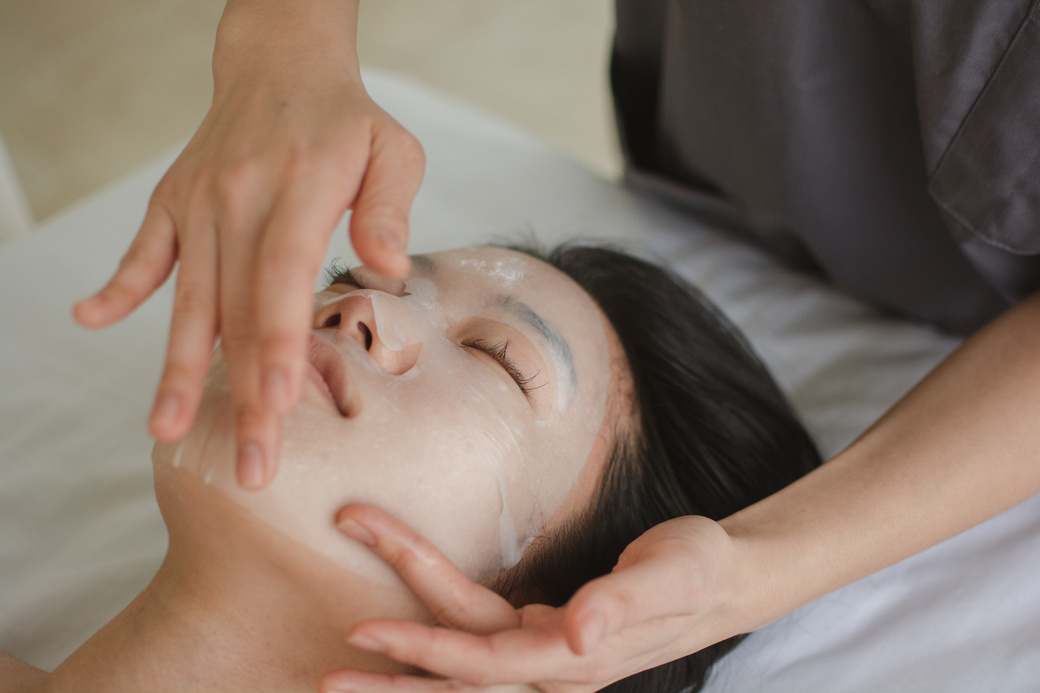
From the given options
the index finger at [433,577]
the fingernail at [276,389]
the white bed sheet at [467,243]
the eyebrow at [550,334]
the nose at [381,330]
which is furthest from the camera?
the white bed sheet at [467,243]

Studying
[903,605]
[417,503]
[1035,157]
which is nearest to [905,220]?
[1035,157]

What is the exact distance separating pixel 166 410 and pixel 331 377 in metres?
0.21

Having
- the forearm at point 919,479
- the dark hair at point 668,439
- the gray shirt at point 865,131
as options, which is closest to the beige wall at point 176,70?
the gray shirt at point 865,131

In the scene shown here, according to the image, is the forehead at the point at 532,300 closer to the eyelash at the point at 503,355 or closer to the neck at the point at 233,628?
the eyelash at the point at 503,355

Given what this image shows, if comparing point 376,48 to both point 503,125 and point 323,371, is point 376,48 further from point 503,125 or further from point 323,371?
point 323,371

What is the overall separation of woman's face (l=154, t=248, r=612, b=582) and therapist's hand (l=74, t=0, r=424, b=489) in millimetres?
124

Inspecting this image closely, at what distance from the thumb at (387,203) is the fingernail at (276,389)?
Answer: 102 millimetres

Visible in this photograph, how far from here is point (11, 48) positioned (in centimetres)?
263

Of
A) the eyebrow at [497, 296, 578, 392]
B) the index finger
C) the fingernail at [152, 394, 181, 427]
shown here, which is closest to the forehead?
the eyebrow at [497, 296, 578, 392]

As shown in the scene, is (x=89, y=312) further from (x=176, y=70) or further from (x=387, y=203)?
(x=176, y=70)

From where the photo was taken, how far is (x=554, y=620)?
2.00 ft

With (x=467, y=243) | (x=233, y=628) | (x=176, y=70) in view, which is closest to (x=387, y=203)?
(x=233, y=628)

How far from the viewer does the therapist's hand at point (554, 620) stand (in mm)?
558

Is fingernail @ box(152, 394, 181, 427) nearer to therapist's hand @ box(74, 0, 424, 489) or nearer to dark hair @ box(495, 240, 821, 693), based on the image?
therapist's hand @ box(74, 0, 424, 489)
